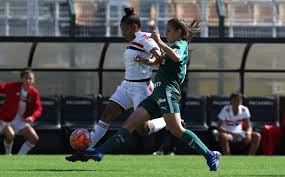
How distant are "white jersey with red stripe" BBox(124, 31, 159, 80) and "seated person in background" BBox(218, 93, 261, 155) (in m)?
7.68

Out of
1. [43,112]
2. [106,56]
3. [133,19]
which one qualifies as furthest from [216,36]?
[133,19]

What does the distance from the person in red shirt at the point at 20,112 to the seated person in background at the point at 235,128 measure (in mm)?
3888

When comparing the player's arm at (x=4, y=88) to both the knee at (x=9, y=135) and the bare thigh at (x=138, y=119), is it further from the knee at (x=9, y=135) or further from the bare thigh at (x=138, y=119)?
the bare thigh at (x=138, y=119)

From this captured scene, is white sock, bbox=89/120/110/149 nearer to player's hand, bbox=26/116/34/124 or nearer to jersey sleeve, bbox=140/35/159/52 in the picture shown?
jersey sleeve, bbox=140/35/159/52

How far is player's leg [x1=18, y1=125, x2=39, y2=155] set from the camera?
1961 cm

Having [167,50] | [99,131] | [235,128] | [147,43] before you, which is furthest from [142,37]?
[235,128]

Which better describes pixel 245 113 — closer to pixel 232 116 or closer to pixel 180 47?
pixel 232 116

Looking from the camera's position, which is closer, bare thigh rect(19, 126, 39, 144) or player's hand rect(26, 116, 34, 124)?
player's hand rect(26, 116, 34, 124)

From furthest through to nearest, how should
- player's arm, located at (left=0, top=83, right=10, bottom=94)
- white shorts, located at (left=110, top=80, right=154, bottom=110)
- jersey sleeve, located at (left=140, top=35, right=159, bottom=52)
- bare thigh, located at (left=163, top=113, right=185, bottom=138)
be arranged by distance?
player's arm, located at (left=0, top=83, right=10, bottom=94) < white shorts, located at (left=110, top=80, right=154, bottom=110) < jersey sleeve, located at (left=140, top=35, right=159, bottom=52) < bare thigh, located at (left=163, top=113, right=185, bottom=138)

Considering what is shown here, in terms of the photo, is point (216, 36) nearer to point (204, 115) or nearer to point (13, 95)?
point (204, 115)

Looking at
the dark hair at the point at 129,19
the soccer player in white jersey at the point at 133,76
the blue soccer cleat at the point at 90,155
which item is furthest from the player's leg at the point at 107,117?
the blue soccer cleat at the point at 90,155

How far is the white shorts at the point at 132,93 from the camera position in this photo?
12875 mm

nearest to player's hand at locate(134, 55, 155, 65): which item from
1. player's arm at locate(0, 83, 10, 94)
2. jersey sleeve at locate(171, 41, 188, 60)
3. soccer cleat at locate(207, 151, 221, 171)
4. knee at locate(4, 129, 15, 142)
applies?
jersey sleeve at locate(171, 41, 188, 60)

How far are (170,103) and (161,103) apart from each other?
4.2 inches
